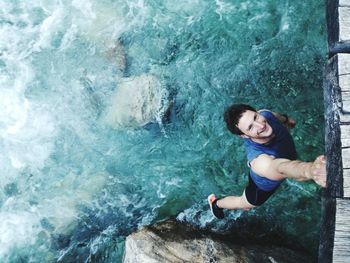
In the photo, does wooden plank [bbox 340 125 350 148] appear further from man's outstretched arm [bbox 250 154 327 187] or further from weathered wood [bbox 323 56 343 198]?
man's outstretched arm [bbox 250 154 327 187]

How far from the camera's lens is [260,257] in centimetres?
476

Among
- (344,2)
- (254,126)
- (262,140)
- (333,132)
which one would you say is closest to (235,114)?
(254,126)

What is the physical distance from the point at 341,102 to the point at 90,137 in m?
4.06

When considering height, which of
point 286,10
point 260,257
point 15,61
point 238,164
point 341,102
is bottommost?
point 260,257

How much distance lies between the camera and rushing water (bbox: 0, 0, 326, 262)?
5906mm

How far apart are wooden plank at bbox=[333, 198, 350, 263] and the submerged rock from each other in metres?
1.47

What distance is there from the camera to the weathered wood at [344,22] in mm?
3545

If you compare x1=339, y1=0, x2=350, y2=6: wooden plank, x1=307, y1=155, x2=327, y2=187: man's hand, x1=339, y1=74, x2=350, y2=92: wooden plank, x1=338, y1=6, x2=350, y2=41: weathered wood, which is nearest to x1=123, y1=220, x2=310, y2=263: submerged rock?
x1=307, y1=155, x2=327, y2=187: man's hand

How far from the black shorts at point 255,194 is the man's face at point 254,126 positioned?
636 millimetres

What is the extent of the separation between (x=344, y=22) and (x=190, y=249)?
279 cm

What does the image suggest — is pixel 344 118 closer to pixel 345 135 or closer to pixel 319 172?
pixel 345 135

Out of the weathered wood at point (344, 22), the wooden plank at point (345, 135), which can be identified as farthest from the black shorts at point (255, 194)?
the weathered wood at point (344, 22)

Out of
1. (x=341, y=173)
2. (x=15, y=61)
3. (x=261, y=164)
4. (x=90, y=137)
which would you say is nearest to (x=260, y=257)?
(x=261, y=164)

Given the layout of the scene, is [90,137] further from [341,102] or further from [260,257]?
[341,102]
